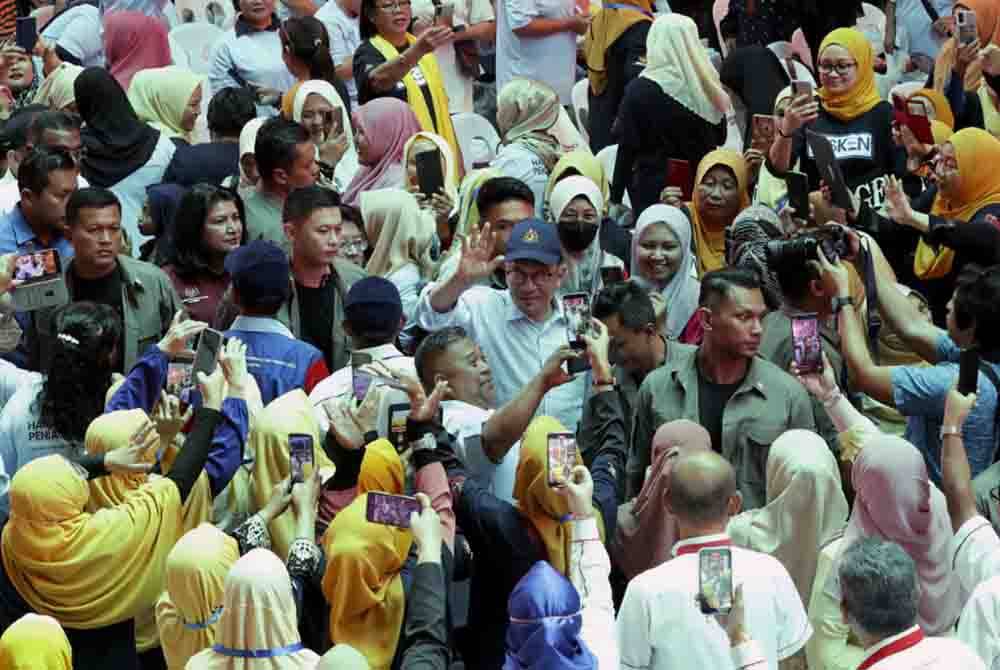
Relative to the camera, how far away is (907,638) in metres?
5.14

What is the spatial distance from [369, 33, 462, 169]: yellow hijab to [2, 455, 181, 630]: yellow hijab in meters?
4.41

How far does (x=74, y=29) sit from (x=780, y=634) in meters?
7.72

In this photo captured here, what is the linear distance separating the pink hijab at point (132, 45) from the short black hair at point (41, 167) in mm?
2951

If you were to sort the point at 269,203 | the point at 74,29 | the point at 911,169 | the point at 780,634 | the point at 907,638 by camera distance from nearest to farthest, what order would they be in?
the point at 907,638, the point at 780,634, the point at 269,203, the point at 911,169, the point at 74,29

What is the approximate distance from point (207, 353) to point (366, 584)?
1.35 metres

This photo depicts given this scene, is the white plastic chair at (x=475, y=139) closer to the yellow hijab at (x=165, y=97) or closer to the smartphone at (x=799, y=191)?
the yellow hijab at (x=165, y=97)

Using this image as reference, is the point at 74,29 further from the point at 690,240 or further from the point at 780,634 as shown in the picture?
the point at 780,634

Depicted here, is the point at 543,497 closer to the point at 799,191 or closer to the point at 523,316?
the point at 523,316

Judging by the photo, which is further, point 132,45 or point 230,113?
point 132,45

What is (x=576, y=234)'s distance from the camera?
883 cm

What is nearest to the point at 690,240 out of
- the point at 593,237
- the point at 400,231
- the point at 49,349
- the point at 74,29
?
the point at 593,237

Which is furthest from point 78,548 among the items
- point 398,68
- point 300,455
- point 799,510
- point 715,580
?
point 398,68

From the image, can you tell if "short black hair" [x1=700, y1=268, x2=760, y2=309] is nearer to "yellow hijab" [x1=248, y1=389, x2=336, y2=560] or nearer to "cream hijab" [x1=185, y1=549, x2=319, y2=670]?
"yellow hijab" [x1=248, y1=389, x2=336, y2=560]

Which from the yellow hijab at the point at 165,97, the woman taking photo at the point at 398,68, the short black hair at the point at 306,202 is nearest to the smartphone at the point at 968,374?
the short black hair at the point at 306,202
